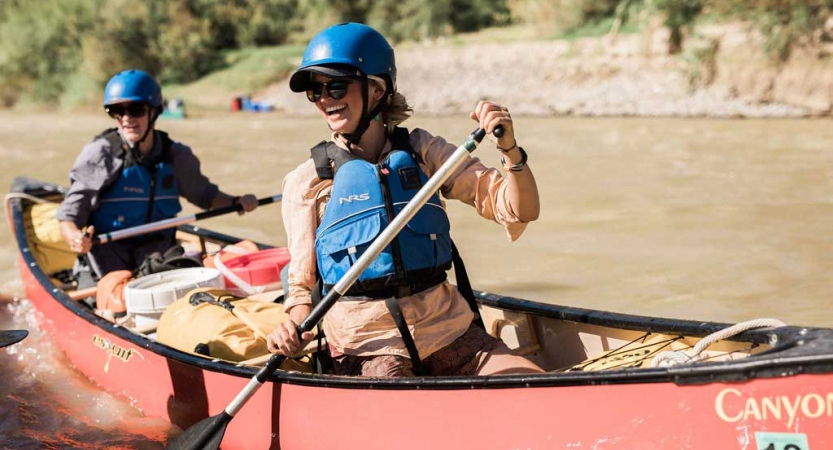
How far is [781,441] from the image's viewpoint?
2.77 m

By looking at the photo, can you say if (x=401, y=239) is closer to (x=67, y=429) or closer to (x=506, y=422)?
(x=506, y=422)

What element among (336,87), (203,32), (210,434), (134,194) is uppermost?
(203,32)

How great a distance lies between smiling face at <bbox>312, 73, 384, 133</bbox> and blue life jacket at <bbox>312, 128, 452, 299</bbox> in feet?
0.46

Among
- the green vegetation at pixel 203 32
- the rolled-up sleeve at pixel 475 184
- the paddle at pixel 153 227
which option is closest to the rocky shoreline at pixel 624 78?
the green vegetation at pixel 203 32

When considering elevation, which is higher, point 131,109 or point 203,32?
point 203,32

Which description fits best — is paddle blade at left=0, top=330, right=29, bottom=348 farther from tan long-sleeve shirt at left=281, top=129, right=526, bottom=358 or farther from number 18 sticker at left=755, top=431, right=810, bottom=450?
number 18 sticker at left=755, top=431, right=810, bottom=450

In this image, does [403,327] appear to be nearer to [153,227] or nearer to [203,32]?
[153,227]

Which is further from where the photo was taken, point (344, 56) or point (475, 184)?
point (475, 184)

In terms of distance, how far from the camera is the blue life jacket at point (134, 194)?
19.6 ft

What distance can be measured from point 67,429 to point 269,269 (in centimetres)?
138

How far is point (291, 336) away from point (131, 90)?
2.86 m

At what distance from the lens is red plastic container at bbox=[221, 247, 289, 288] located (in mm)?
5504

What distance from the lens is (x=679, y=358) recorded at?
327 centimetres

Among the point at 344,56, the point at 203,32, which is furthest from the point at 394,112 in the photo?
the point at 203,32
